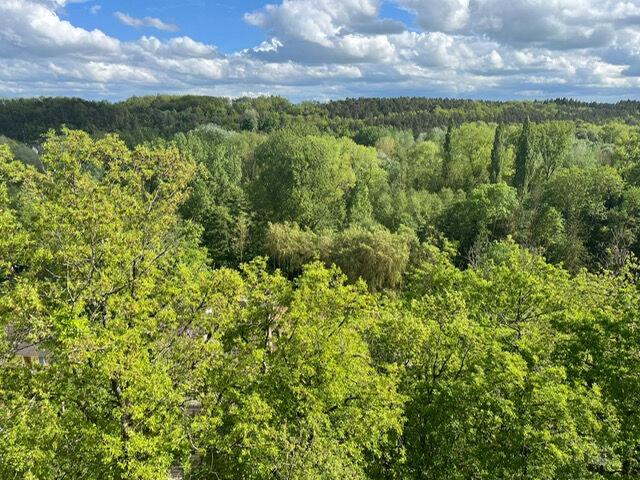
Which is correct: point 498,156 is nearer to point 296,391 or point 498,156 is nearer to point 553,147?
point 553,147

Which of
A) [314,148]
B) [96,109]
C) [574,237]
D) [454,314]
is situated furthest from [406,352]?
[96,109]

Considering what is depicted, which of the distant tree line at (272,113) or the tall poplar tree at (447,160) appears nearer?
the tall poplar tree at (447,160)

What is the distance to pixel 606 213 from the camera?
155 ft

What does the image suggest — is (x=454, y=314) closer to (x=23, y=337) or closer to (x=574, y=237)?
(x=23, y=337)

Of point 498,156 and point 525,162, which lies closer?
→ point 525,162

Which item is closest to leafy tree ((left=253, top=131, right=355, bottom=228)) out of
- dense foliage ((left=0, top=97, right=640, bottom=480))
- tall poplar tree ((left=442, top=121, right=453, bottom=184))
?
tall poplar tree ((left=442, top=121, right=453, bottom=184))

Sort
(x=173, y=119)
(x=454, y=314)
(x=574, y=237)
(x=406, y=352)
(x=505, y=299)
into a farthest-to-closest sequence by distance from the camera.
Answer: (x=173, y=119), (x=574, y=237), (x=505, y=299), (x=454, y=314), (x=406, y=352)

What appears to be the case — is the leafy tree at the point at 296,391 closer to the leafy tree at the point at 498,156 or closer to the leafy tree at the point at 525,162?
the leafy tree at the point at 525,162

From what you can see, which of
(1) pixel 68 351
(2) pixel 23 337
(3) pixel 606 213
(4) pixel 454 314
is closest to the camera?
(1) pixel 68 351

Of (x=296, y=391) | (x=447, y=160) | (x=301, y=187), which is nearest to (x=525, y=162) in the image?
(x=447, y=160)

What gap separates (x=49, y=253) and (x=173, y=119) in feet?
553

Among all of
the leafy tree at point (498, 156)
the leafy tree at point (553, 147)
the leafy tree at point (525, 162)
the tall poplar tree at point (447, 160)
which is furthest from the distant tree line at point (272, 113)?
the leafy tree at point (525, 162)

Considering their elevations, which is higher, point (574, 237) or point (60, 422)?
point (60, 422)

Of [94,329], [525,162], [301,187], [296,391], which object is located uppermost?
[525,162]
